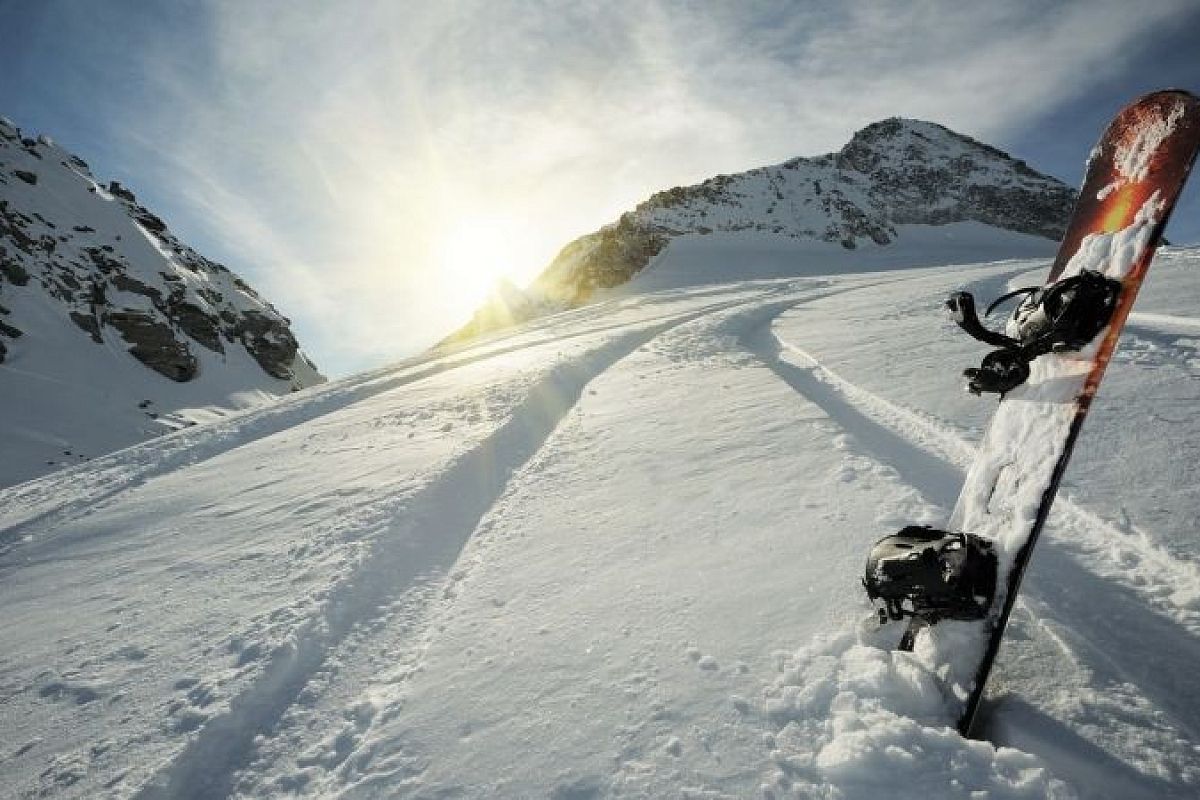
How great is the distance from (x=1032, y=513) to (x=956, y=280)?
15530 millimetres

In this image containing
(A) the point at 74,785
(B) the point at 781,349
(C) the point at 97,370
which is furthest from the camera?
(C) the point at 97,370

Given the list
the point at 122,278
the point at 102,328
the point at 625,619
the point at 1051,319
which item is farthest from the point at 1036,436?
the point at 122,278

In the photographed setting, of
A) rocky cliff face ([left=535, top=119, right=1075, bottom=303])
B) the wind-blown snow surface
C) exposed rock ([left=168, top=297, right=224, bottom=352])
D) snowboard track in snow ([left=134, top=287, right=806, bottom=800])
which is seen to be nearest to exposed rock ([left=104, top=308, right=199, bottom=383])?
exposed rock ([left=168, top=297, right=224, bottom=352])

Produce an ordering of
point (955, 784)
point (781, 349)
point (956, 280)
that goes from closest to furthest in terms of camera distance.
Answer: point (955, 784)
point (781, 349)
point (956, 280)

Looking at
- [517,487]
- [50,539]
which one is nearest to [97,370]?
[50,539]

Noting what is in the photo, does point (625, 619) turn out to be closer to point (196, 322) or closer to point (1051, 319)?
point (1051, 319)

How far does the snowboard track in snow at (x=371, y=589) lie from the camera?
2910mm

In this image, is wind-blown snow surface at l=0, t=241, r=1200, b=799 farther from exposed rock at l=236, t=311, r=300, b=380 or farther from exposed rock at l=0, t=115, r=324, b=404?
exposed rock at l=236, t=311, r=300, b=380

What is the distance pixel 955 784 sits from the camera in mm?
1898

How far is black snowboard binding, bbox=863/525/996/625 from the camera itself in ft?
7.06

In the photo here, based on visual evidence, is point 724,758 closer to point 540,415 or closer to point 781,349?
point 540,415

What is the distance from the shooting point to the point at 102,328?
33875 mm

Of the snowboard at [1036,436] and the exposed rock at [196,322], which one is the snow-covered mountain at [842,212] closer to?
the exposed rock at [196,322]

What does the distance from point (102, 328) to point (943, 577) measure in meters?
44.7
